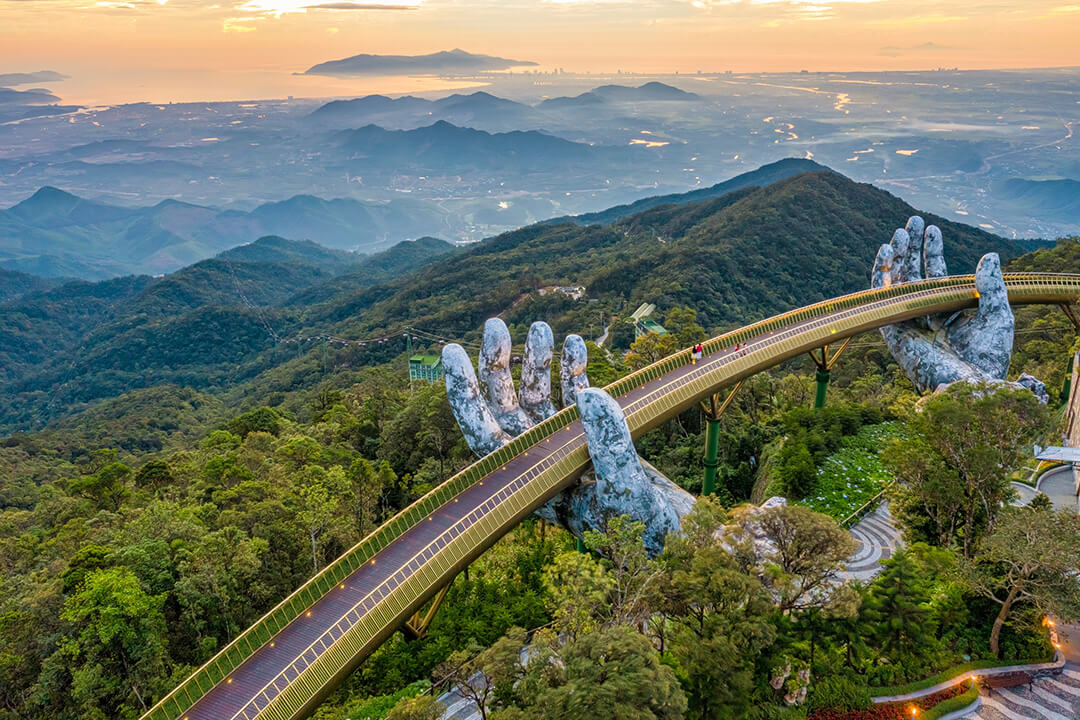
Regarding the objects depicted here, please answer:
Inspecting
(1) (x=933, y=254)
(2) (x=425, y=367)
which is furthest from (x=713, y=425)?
(2) (x=425, y=367)

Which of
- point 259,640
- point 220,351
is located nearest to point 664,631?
point 259,640

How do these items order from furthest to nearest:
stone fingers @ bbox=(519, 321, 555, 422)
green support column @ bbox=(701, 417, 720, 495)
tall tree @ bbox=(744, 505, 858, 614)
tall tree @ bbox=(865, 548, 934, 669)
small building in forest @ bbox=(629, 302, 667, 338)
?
small building in forest @ bbox=(629, 302, 667, 338), green support column @ bbox=(701, 417, 720, 495), stone fingers @ bbox=(519, 321, 555, 422), tall tree @ bbox=(865, 548, 934, 669), tall tree @ bbox=(744, 505, 858, 614)

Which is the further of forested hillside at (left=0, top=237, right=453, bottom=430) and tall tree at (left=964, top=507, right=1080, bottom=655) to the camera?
forested hillside at (left=0, top=237, right=453, bottom=430)

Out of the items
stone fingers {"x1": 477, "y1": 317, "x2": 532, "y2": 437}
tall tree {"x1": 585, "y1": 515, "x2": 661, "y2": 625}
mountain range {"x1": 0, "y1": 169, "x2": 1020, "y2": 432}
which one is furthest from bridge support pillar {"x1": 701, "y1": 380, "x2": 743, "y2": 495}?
mountain range {"x1": 0, "y1": 169, "x2": 1020, "y2": 432}

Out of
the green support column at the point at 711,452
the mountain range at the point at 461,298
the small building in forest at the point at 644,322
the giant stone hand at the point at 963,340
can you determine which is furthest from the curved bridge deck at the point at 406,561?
the mountain range at the point at 461,298

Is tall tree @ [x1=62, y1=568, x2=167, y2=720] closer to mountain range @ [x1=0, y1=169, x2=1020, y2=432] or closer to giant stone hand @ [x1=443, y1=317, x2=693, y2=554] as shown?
giant stone hand @ [x1=443, y1=317, x2=693, y2=554]
